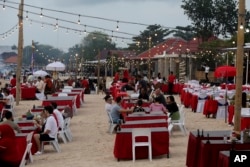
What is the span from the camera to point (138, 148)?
46.3ft

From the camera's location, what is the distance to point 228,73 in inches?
971

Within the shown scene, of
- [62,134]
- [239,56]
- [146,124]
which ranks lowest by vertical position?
[62,134]

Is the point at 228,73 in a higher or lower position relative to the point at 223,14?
lower

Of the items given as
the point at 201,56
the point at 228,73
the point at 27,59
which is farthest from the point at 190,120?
the point at 27,59

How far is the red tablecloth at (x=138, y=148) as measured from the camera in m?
14.0

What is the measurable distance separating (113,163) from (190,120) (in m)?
10.5

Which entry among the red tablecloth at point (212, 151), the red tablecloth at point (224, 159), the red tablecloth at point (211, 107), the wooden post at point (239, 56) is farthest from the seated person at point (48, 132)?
the red tablecloth at point (211, 107)

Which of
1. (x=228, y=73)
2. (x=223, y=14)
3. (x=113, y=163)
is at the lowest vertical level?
(x=113, y=163)

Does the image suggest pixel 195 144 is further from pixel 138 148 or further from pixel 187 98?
pixel 187 98

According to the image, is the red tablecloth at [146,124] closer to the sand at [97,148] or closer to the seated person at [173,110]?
the sand at [97,148]

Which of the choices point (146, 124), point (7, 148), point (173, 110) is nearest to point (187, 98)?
point (173, 110)

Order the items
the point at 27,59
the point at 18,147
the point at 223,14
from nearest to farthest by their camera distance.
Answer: the point at 18,147 → the point at 223,14 → the point at 27,59

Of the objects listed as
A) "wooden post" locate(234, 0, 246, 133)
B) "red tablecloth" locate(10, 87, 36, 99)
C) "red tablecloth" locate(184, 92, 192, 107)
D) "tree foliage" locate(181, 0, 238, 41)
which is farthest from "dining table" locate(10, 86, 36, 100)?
"tree foliage" locate(181, 0, 238, 41)

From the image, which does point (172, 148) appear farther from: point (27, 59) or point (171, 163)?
point (27, 59)
